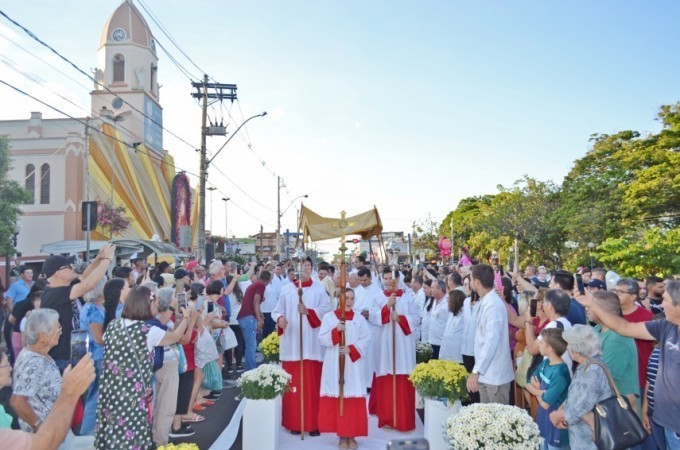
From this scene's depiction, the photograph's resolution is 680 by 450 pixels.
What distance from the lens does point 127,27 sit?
45156 millimetres

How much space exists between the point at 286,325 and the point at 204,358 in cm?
131

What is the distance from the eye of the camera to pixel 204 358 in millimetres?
7902

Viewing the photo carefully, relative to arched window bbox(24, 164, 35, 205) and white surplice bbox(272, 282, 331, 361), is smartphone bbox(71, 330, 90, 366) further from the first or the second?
arched window bbox(24, 164, 35, 205)

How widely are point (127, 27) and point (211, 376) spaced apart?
4359 cm

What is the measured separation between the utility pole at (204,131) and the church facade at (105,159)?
680cm

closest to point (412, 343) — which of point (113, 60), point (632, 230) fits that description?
point (632, 230)

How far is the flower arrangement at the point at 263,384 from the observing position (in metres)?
6.52

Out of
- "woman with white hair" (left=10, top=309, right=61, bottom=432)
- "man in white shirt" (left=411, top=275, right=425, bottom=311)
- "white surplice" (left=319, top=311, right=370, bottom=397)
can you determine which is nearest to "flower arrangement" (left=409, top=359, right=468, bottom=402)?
"white surplice" (left=319, top=311, right=370, bottom=397)

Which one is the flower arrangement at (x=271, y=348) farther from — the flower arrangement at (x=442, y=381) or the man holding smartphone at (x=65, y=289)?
the man holding smartphone at (x=65, y=289)

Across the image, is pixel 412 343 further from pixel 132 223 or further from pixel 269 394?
pixel 132 223

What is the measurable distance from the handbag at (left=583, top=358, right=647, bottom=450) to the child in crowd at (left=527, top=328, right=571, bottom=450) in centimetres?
56

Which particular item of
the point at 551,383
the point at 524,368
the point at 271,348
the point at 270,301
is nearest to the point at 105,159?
the point at 270,301

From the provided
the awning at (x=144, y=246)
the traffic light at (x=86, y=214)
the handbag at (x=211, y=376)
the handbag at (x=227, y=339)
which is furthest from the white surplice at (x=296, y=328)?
the awning at (x=144, y=246)

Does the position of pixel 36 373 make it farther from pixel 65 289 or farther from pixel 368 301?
pixel 368 301
